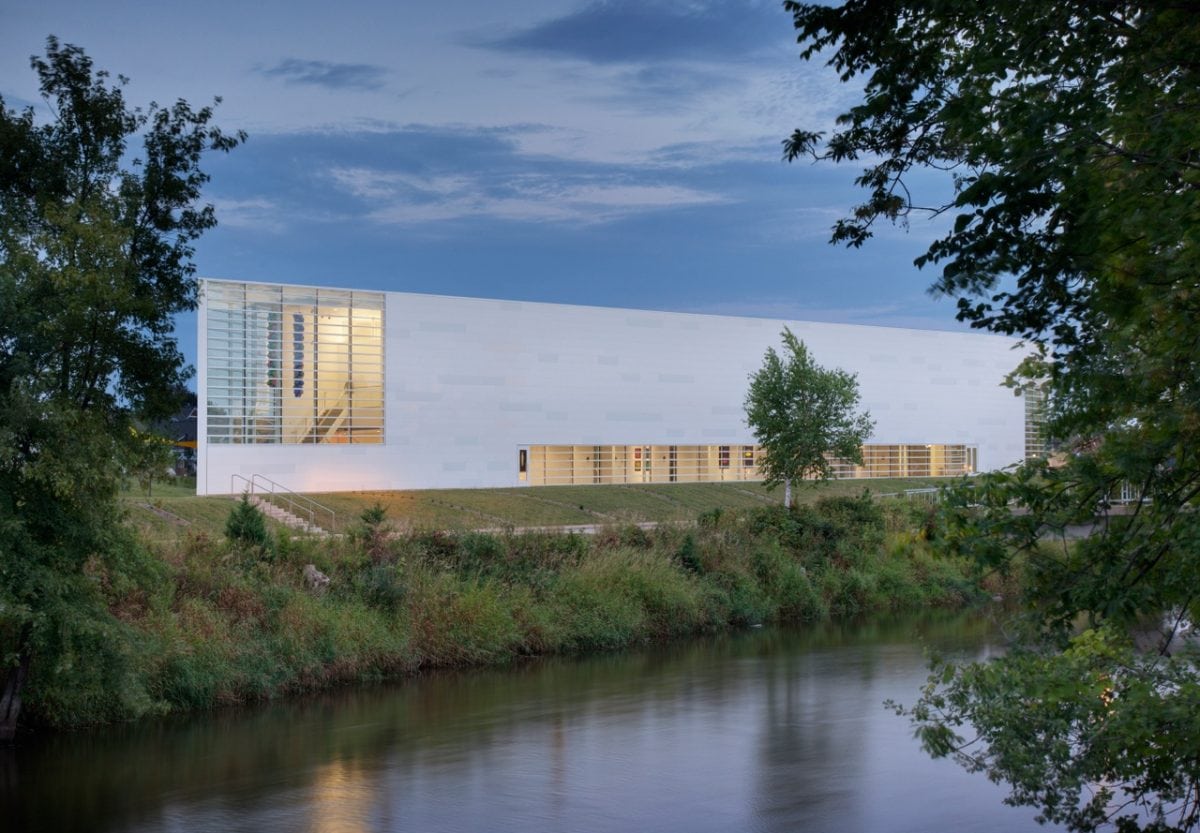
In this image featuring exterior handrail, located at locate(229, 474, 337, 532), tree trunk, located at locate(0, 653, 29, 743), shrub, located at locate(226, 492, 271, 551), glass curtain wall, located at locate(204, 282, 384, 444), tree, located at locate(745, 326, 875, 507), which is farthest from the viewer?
glass curtain wall, located at locate(204, 282, 384, 444)

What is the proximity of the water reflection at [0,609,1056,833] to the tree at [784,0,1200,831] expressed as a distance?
5396mm

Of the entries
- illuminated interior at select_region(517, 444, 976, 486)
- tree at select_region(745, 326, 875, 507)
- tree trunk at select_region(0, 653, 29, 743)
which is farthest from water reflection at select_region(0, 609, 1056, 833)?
illuminated interior at select_region(517, 444, 976, 486)

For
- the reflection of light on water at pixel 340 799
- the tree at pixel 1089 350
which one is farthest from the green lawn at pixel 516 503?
the tree at pixel 1089 350

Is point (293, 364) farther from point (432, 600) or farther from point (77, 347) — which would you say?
point (77, 347)

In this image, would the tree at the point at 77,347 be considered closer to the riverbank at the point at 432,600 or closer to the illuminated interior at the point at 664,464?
the riverbank at the point at 432,600

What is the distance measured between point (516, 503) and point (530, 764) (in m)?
28.6

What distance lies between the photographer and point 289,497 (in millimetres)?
A: 40875

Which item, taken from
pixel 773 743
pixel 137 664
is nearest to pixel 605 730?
pixel 773 743

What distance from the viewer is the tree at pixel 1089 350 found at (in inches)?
258

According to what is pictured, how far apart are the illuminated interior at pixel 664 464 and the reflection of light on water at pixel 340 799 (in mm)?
33635

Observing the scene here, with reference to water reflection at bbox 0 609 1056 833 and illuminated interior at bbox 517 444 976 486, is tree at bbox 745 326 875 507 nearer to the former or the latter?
illuminated interior at bbox 517 444 976 486

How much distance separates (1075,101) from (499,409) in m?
42.3

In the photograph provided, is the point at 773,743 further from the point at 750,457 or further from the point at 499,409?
the point at 750,457

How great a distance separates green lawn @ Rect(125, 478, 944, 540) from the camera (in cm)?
3566
